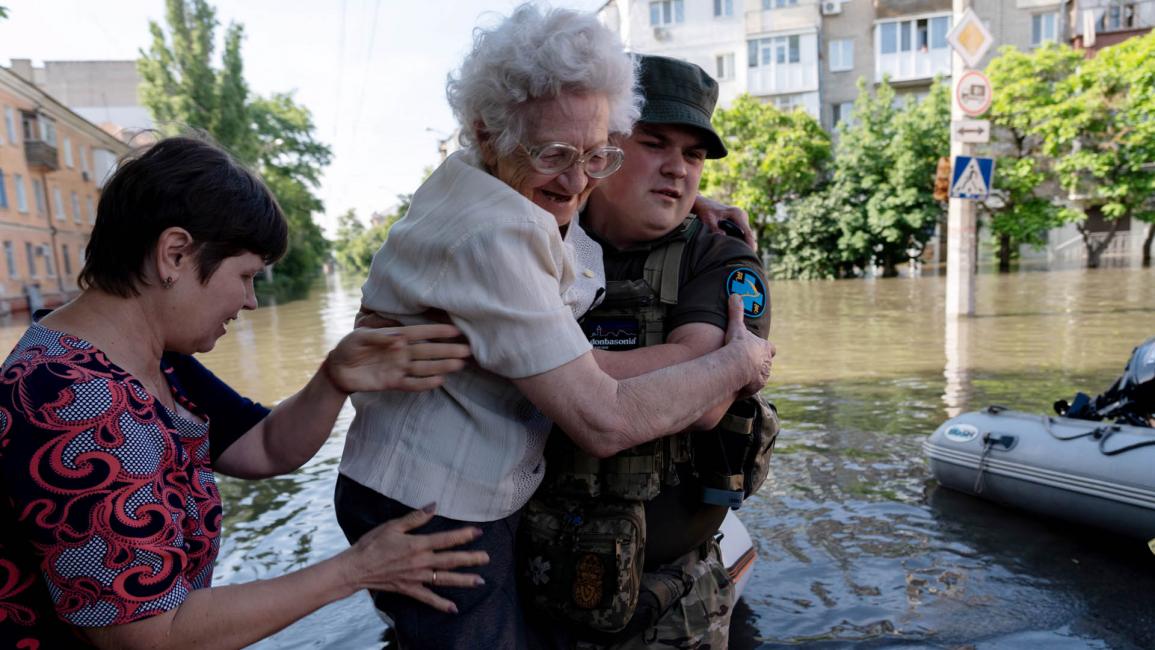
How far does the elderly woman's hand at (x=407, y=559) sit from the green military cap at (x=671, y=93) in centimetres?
114

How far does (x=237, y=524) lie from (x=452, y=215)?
189 inches

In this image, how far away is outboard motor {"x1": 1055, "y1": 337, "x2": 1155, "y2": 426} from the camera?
5102mm

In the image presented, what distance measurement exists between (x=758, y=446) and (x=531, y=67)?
1130 millimetres

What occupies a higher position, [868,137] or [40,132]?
[40,132]

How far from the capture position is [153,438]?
1.49 m

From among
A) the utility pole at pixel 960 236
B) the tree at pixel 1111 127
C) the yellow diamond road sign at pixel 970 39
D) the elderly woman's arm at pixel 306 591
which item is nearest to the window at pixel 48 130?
the utility pole at pixel 960 236

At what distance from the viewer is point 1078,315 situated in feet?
45.5

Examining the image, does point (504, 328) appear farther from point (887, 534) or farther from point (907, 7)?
point (907, 7)

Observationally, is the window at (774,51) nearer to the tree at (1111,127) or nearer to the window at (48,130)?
the tree at (1111,127)

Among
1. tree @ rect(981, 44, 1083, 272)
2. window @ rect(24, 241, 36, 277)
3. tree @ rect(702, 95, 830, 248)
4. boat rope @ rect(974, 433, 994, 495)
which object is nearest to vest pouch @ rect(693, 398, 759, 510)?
boat rope @ rect(974, 433, 994, 495)

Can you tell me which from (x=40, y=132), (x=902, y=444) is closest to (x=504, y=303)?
(x=902, y=444)

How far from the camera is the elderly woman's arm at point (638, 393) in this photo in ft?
5.03

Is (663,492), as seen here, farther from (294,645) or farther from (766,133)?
(766,133)

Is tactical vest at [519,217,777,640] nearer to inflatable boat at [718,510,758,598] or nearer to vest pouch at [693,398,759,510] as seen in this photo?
vest pouch at [693,398,759,510]
